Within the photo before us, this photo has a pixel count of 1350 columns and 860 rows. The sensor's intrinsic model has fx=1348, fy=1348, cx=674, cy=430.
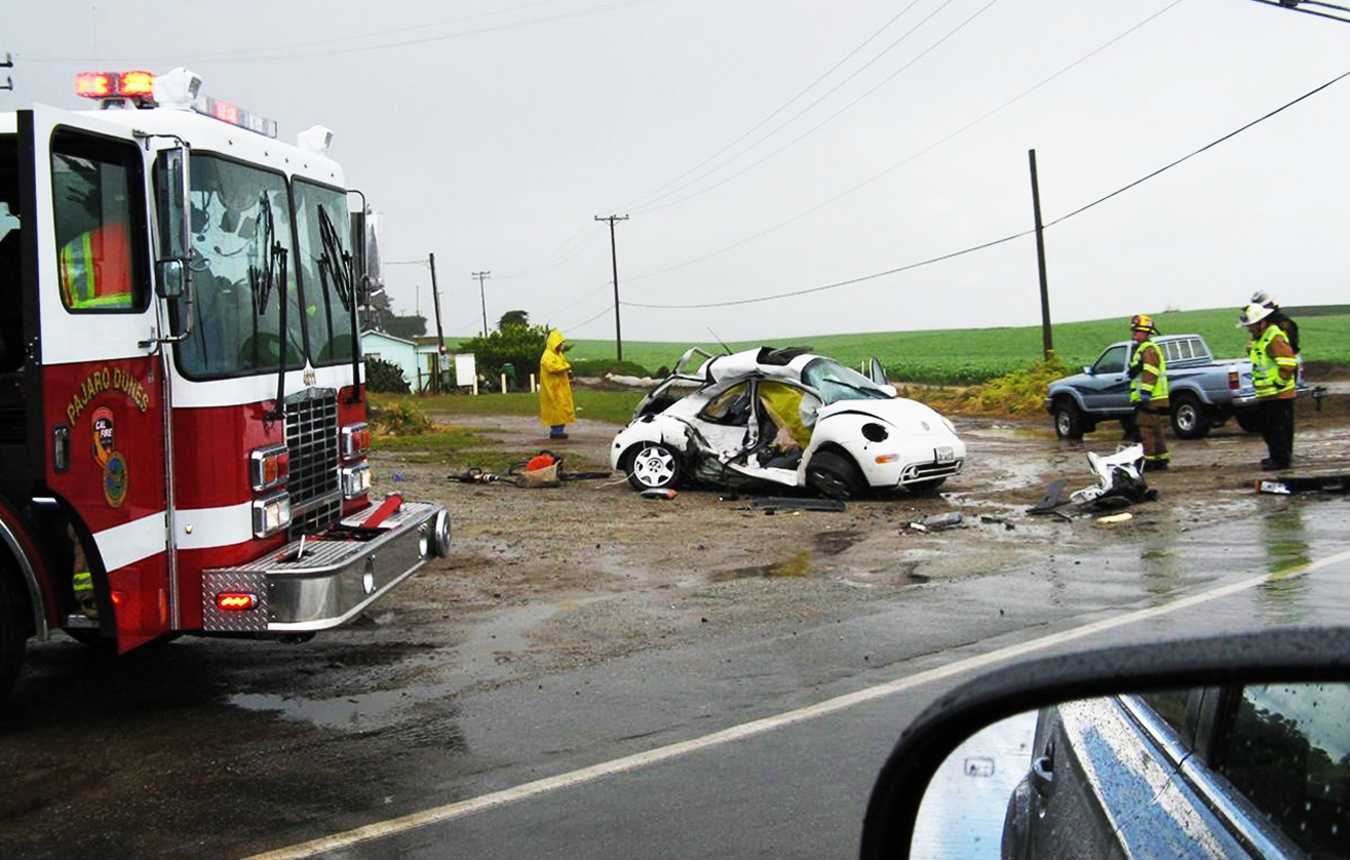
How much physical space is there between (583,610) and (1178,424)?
1604cm

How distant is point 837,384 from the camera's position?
52.9ft

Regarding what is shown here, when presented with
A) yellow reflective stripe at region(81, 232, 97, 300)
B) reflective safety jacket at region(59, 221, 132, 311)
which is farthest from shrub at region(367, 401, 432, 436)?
yellow reflective stripe at region(81, 232, 97, 300)

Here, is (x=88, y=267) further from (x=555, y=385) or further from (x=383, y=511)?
(x=555, y=385)

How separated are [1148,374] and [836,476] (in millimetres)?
4451

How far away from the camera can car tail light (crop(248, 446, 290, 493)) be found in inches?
268

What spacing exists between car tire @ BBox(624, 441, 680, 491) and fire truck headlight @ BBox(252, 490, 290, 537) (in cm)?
950

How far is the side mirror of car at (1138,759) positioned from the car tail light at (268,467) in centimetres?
516

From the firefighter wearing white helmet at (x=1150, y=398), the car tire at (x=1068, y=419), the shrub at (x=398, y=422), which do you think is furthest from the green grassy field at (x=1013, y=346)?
the firefighter wearing white helmet at (x=1150, y=398)

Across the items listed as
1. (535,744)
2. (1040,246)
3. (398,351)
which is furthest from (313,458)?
(398,351)

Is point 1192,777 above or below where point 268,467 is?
below

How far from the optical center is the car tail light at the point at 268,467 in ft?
22.3

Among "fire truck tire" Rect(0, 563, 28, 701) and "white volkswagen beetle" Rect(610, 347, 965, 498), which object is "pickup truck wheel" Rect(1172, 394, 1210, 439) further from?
"fire truck tire" Rect(0, 563, 28, 701)

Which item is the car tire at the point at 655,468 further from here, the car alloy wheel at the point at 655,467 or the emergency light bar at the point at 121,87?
the emergency light bar at the point at 121,87

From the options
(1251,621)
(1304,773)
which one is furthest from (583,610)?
(1304,773)
